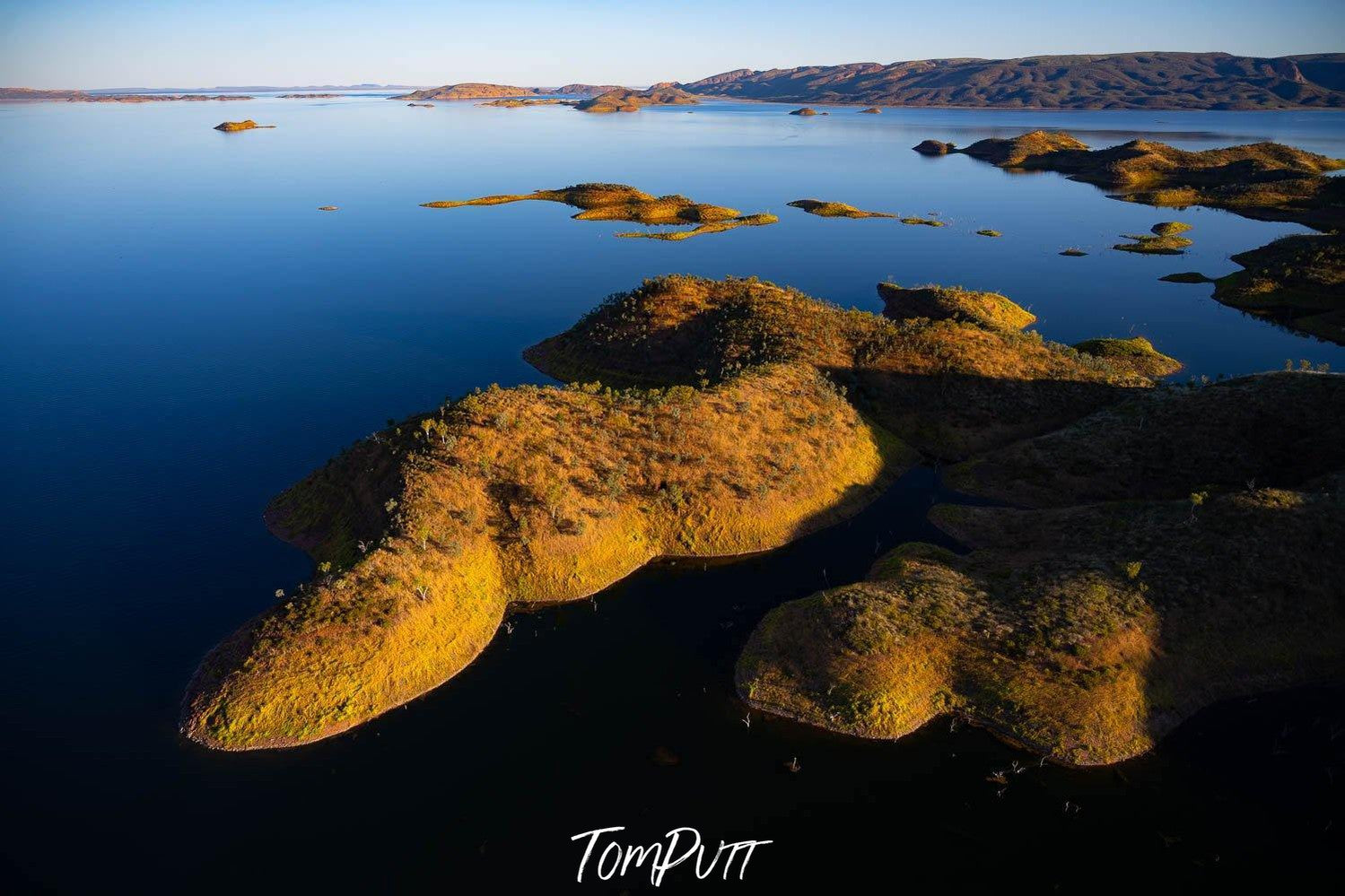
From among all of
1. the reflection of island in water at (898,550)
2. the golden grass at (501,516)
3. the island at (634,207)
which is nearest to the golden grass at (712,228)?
the island at (634,207)

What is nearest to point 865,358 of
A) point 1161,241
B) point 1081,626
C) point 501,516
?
point 1081,626

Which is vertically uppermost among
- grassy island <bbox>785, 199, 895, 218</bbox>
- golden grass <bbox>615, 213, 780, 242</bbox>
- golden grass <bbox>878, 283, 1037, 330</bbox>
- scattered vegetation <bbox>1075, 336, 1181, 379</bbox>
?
grassy island <bbox>785, 199, 895, 218</bbox>

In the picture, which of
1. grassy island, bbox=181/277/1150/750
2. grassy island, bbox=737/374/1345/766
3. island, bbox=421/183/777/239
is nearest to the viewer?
grassy island, bbox=737/374/1345/766

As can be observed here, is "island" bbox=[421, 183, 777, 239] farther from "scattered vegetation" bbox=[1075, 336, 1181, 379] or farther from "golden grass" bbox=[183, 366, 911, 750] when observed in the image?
"golden grass" bbox=[183, 366, 911, 750]

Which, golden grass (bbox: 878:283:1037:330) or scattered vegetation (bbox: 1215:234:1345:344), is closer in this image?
golden grass (bbox: 878:283:1037:330)

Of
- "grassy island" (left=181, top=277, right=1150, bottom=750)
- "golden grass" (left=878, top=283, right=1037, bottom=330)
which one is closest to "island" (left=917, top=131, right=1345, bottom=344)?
"golden grass" (left=878, top=283, right=1037, bottom=330)

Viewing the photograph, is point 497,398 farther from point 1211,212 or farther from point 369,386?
point 1211,212
